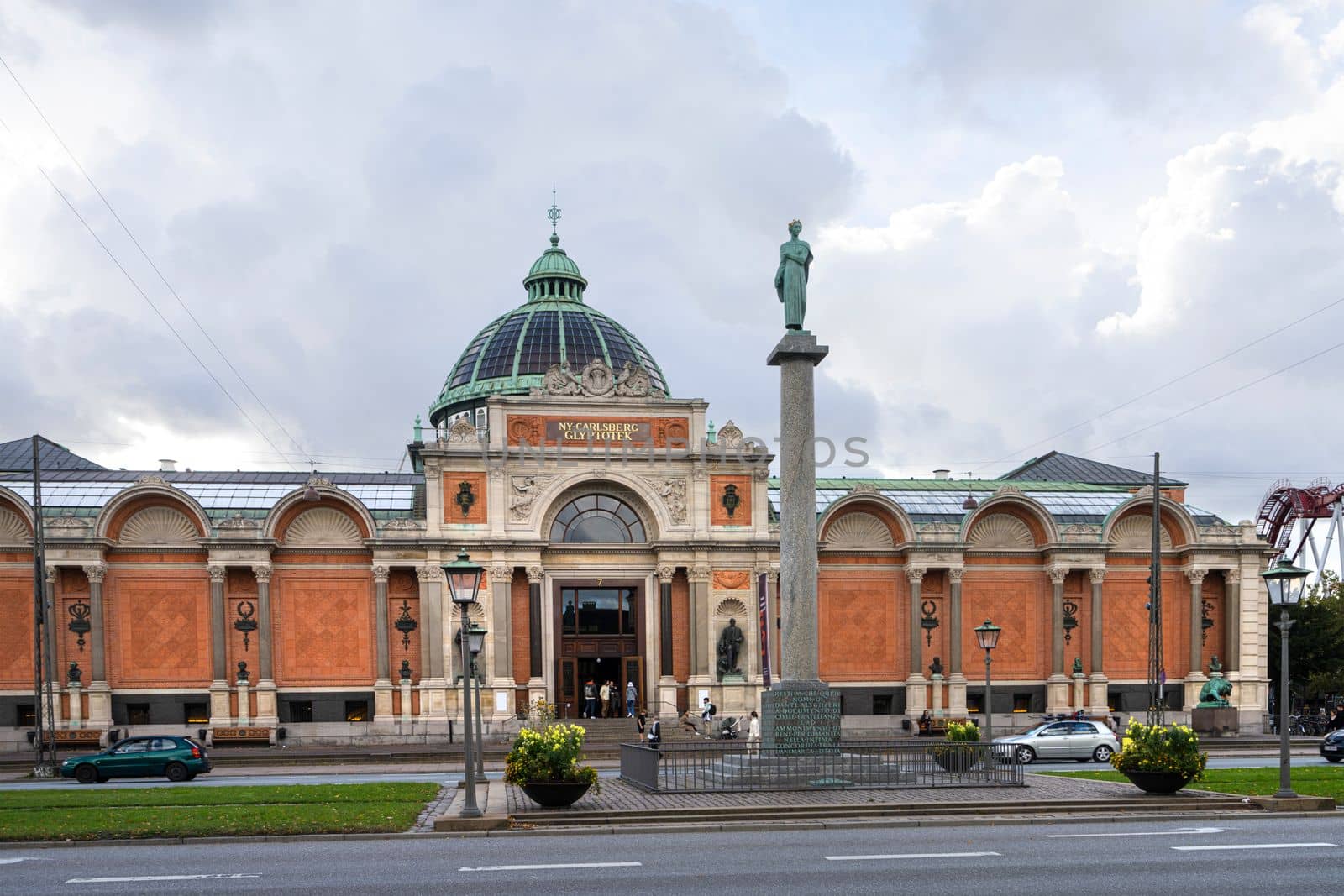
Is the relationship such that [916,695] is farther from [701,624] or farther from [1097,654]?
[701,624]

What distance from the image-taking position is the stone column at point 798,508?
985 inches

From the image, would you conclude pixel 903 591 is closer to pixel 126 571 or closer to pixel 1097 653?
pixel 1097 653

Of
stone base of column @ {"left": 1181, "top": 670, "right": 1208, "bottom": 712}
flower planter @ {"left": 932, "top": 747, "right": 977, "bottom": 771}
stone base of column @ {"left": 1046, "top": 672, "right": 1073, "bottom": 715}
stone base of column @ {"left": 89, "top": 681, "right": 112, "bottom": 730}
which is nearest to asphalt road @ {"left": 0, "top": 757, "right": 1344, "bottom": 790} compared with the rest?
flower planter @ {"left": 932, "top": 747, "right": 977, "bottom": 771}

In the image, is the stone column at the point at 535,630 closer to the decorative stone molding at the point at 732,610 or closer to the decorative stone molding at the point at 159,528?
the decorative stone molding at the point at 732,610

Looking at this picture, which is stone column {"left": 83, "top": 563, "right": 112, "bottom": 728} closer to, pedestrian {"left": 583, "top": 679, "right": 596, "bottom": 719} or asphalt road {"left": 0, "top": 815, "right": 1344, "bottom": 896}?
pedestrian {"left": 583, "top": 679, "right": 596, "bottom": 719}

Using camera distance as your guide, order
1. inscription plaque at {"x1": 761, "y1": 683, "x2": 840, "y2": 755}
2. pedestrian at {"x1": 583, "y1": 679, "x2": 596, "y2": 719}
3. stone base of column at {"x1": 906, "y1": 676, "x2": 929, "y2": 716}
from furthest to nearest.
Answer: stone base of column at {"x1": 906, "y1": 676, "x2": 929, "y2": 716} → pedestrian at {"x1": 583, "y1": 679, "x2": 596, "y2": 719} → inscription plaque at {"x1": 761, "y1": 683, "x2": 840, "y2": 755}

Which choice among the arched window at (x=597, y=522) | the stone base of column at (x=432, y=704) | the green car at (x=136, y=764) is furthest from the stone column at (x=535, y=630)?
the green car at (x=136, y=764)

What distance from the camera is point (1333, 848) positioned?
15.9 m

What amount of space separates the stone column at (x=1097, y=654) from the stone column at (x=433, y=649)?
2668 cm

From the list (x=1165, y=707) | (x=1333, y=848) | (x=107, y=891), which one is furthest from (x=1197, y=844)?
(x=1165, y=707)

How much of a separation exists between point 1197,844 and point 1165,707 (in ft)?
121

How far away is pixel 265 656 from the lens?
150ft

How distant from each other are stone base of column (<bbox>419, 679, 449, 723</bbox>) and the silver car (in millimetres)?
21833

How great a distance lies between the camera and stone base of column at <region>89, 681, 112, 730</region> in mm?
44209
